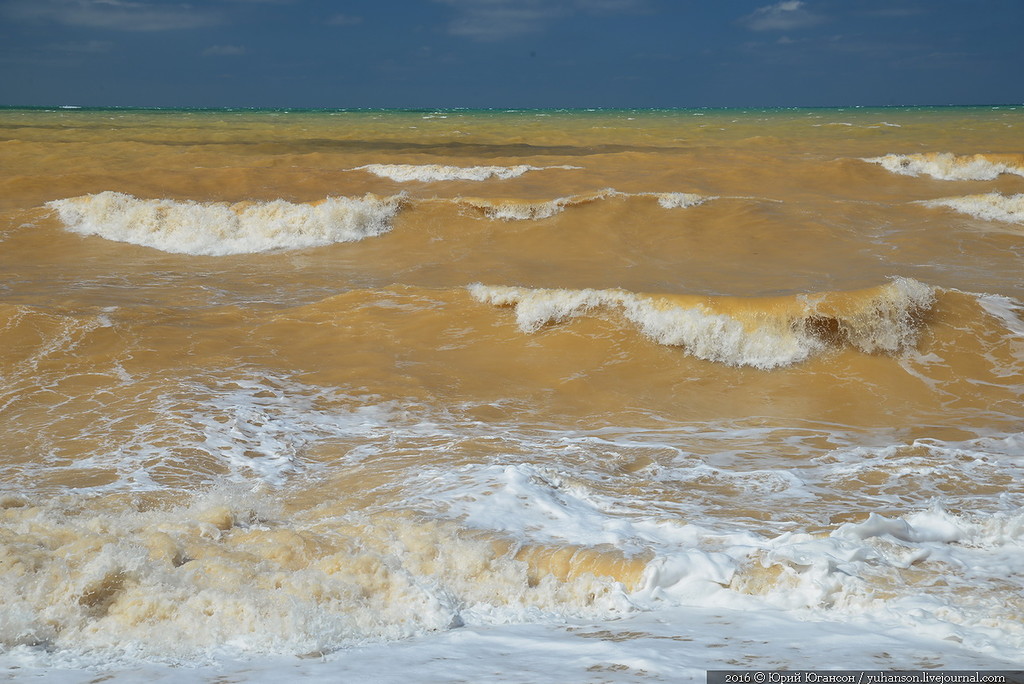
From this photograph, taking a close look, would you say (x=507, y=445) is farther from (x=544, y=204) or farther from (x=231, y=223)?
(x=231, y=223)

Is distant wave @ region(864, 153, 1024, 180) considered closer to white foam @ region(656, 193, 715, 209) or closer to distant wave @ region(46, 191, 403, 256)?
white foam @ region(656, 193, 715, 209)

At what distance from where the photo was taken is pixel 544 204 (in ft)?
49.6

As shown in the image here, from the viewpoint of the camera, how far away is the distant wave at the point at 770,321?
8.27 m

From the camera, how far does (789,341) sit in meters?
8.30

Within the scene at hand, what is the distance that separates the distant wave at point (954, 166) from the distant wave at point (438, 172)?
9.06 meters

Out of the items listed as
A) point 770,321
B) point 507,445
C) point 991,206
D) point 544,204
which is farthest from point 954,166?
point 507,445

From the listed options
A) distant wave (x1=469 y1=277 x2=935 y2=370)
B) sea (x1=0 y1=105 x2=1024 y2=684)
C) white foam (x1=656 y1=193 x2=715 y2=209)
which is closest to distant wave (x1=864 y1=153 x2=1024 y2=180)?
sea (x1=0 y1=105 x2=1024 y2=684)

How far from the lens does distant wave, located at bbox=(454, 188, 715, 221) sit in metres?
15.1

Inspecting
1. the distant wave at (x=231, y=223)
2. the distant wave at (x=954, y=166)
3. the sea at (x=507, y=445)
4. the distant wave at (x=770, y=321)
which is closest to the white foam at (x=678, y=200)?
the sea at (x=507, y=445)

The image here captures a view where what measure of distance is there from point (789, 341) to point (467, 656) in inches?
228

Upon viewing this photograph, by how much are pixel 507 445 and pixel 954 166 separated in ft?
66.8

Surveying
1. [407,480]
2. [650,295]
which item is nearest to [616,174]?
[650,295]

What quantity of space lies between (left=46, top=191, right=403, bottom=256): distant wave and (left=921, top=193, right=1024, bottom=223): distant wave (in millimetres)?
10391

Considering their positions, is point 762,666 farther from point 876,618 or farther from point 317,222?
point 317,222
